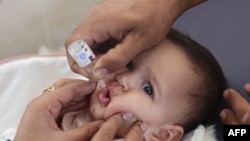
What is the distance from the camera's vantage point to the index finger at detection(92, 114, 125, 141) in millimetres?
1065

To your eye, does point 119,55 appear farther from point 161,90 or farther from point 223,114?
point 223,114

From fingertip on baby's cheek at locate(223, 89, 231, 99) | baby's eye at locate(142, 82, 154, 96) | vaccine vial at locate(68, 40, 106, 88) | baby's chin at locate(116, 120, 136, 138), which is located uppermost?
vaccine vial at locate(68, 40, 106, 88)

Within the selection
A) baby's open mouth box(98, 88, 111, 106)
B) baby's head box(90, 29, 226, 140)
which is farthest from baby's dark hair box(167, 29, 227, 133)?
baby's open mouth box(98, 88, 111, 106)

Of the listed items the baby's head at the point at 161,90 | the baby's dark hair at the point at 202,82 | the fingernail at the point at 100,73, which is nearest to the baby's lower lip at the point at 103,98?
the baby's head at the point at 161,90

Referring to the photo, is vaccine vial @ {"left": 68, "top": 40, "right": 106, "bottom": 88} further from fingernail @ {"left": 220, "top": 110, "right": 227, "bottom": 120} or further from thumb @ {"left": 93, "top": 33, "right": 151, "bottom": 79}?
fingernail @ {"left": 220, "top": 110, "right": 227, "bottom": 120}

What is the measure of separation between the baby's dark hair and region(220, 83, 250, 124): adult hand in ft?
0.11

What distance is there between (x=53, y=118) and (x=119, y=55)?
24cm

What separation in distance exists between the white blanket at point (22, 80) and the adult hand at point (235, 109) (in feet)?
1.77

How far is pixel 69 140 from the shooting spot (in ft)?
3.59

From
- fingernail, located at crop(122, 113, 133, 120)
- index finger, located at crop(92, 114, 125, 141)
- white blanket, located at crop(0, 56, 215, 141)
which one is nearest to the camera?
index finger, located at crop(92, 114, 125, 141)

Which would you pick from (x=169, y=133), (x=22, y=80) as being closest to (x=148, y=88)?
(x=169, y=133)

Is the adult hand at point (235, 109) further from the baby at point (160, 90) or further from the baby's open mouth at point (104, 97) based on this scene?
the baby's open mouth at point (104, 97)

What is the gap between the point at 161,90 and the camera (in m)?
1.18

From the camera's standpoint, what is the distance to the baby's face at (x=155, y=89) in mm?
1181
